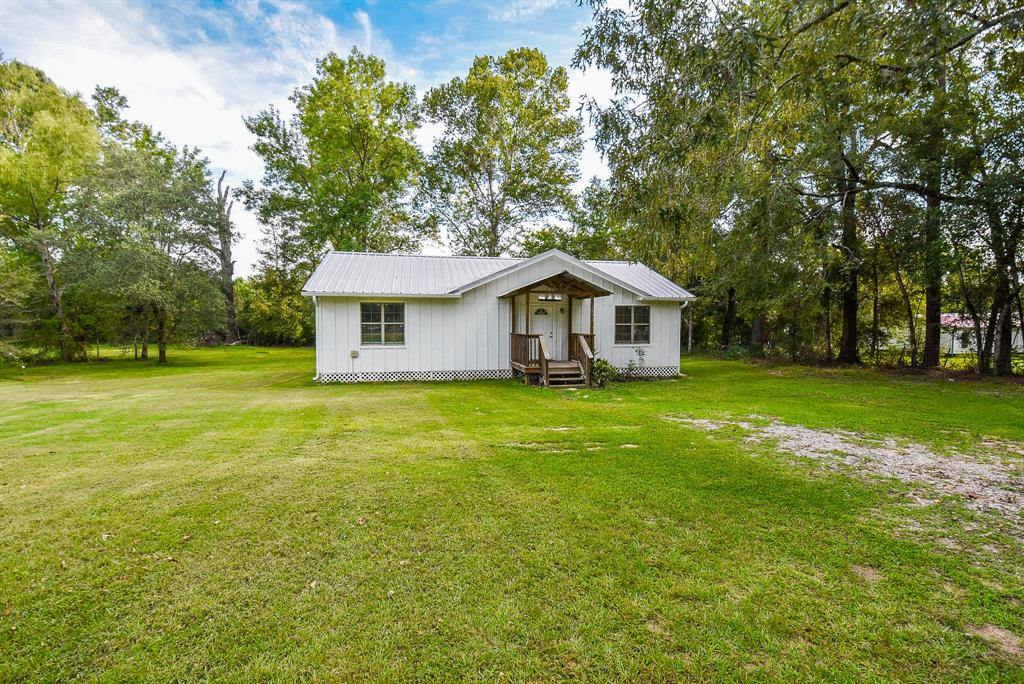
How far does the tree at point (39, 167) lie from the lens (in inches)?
687

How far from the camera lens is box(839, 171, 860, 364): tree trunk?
527 inches

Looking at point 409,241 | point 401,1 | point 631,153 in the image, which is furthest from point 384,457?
point 409,241

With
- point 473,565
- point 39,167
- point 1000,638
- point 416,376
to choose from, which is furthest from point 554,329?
point 39,167

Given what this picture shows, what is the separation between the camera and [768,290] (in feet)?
48.4

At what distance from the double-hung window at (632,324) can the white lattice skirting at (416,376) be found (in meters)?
3.88

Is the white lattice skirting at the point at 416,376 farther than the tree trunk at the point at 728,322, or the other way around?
the tree trunk at the point at 728,322

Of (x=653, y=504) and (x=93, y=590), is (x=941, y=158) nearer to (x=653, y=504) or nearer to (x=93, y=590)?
(x=653, y=504)

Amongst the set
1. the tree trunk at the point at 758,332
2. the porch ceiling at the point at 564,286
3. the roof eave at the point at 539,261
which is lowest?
the tree trunk at the point at 758,332

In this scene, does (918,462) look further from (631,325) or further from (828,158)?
(828,158)

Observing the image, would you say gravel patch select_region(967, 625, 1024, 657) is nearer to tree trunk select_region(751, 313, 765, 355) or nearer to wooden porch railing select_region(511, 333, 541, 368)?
wooden porch railing select_region(511, 333, 541, 368)

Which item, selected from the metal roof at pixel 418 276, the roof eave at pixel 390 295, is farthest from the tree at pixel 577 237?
the roof eave at pixel 390 295

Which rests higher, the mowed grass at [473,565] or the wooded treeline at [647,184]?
the wooded treeline at [647,184]

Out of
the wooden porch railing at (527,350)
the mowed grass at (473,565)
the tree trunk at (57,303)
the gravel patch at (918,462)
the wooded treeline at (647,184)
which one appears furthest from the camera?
the tree trunk at (57,303)

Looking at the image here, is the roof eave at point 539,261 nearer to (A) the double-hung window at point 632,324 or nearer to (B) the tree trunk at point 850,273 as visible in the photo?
(A) the double-hung window at point 632,324
